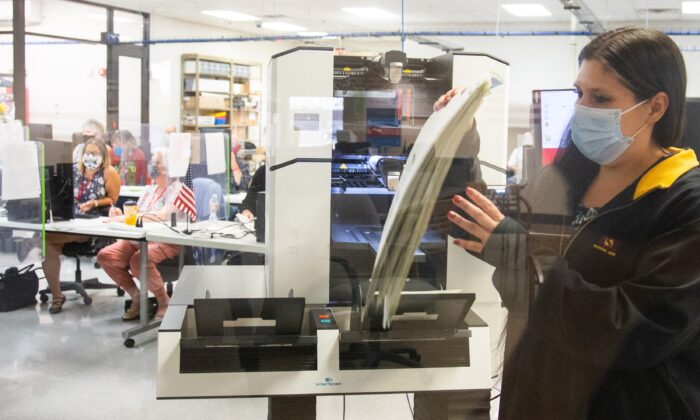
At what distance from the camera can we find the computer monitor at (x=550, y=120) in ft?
2.65

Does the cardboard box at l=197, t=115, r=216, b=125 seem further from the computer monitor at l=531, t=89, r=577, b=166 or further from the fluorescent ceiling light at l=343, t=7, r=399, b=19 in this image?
the computer monitor at l=531, t=89, r=577, b=166

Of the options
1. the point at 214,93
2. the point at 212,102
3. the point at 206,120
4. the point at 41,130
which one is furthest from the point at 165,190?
the point at 41,130

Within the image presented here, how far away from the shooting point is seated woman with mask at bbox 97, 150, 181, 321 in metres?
3.75

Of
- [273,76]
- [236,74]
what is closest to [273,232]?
[273,76]

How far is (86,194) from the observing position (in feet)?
14.1

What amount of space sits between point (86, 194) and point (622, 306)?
160 inches

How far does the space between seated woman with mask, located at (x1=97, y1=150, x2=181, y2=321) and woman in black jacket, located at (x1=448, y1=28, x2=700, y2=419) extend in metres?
3.10

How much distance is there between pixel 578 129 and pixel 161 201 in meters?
3.44

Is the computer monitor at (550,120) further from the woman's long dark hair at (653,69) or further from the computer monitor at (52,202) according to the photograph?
the computer monitor at (52,202)

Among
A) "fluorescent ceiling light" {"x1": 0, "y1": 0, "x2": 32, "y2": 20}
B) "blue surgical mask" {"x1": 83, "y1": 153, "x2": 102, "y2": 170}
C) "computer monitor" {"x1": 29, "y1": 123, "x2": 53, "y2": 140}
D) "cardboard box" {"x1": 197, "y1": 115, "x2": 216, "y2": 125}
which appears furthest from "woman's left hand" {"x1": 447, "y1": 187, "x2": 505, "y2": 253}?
"fluorescent ceiling light" {"x1": 0, "y1": 0, "x2": 32, "y2": 20}

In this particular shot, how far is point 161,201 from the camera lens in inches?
155

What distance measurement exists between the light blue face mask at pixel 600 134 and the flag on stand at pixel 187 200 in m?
3.28

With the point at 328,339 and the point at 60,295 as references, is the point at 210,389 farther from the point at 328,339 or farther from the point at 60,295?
the point at 60,295

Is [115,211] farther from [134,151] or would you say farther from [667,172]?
[667,172]
